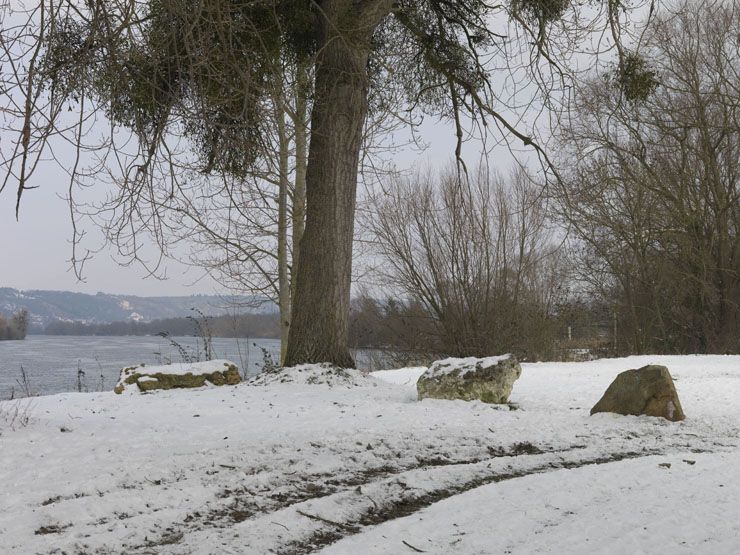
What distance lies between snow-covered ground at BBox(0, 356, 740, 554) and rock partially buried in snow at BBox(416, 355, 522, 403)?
0.26 meters

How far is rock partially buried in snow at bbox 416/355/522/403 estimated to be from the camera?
270 inches

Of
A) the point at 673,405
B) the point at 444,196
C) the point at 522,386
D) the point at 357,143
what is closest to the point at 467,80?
the point at 357,143

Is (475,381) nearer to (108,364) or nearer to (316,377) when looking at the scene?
(316,377)

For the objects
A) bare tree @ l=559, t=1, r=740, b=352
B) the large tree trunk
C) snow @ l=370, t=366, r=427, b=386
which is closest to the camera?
the large tree trunk

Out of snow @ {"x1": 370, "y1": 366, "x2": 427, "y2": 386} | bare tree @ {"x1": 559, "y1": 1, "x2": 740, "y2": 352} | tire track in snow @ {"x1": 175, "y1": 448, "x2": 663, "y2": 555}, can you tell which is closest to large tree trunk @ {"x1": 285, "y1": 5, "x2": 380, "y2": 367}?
snow @ {"x1": 370, "y1": 366, "x2": 427, "y2": 386}

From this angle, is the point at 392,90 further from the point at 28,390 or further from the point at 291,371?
the point at 28,390

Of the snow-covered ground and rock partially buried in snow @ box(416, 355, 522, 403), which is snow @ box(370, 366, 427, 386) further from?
the snow-covered ground

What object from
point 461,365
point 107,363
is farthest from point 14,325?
point 461,365

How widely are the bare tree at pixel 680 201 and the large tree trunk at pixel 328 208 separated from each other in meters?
9.83

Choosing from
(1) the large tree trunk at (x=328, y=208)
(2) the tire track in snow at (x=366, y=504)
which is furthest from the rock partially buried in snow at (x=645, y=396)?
(1) the large tree trunk at (x=328, y=208)

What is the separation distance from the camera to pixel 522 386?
8484mm

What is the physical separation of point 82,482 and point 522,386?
5.94 metres

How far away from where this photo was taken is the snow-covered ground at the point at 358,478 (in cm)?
299

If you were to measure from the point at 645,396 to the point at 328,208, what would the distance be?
4083 millimetres
